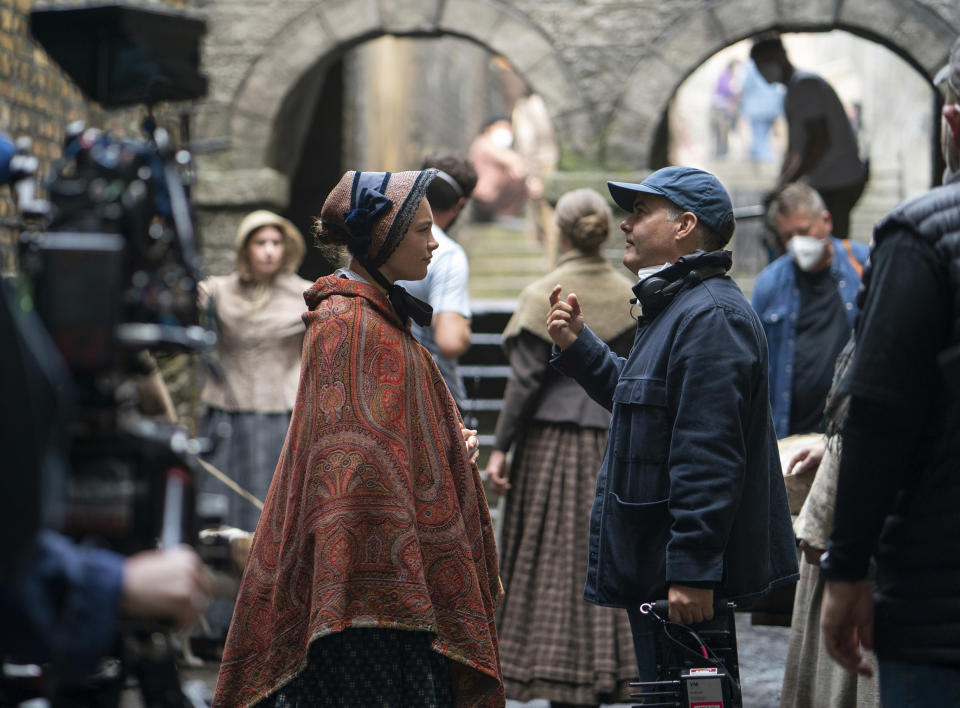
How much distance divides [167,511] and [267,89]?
298 inches

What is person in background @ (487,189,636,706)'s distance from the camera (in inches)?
181

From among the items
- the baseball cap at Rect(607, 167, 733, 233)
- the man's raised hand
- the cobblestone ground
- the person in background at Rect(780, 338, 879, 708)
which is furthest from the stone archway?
the baseball cap at Rect(607, 167, 733, 233)

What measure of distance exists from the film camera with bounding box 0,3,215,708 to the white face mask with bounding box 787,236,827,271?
147 inches

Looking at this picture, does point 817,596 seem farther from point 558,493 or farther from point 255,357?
point 255,357

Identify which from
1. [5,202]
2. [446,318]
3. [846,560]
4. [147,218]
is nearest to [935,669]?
[846,560]

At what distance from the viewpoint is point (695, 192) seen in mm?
3203

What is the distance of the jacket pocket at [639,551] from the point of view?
3.02m

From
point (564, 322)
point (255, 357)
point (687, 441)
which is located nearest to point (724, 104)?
point (255, 357)

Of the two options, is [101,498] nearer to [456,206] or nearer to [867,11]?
[456,206]

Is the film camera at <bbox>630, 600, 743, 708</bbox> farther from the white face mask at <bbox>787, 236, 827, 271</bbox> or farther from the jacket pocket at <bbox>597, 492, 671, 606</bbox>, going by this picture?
the white face mask at <bbox>787, 236, 827, 271</bbox>

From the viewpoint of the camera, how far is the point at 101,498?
5.66 feet

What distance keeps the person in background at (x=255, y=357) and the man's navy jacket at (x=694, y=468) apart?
2.95 m

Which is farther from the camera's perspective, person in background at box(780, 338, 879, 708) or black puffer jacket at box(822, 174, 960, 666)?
person in background at box(780, 338, 879, 708)

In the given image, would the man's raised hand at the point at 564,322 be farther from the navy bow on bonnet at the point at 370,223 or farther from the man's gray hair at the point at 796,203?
the man's gray hair at the point at 796,203
